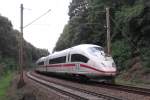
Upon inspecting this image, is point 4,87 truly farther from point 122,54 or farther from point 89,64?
point 122,54

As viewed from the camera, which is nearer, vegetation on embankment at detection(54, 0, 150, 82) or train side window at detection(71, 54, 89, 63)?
train side window at detection(71, 54, 89, 63)

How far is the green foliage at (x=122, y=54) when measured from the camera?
120ft

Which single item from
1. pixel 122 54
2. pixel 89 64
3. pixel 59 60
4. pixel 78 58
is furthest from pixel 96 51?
pixel 122 54

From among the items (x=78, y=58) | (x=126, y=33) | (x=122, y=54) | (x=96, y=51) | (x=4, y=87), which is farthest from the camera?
(x=126, y=33)

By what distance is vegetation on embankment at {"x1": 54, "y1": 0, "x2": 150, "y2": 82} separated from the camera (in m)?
32.3

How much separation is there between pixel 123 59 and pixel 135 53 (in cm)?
181

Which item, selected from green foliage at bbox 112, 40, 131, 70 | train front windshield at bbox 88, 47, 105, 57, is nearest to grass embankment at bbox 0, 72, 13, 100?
train front windshield at bbox 88, 47, 105, 57

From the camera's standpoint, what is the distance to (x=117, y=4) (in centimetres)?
4512

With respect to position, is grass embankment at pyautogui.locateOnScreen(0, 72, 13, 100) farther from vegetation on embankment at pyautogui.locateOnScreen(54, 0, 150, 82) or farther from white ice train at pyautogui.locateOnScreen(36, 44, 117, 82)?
vegetation on embankment at pyautogui.locateOnScreen(54, 0, 150, 82)

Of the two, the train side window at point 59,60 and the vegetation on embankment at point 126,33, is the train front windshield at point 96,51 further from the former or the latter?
the train side window at point 59,60

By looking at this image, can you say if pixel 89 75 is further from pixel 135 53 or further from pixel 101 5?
pixel 101 5

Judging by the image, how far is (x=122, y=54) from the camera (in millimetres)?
37812

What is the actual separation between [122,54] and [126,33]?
2.27 m

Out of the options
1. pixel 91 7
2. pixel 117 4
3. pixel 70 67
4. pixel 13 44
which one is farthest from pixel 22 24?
pixel 13 44
